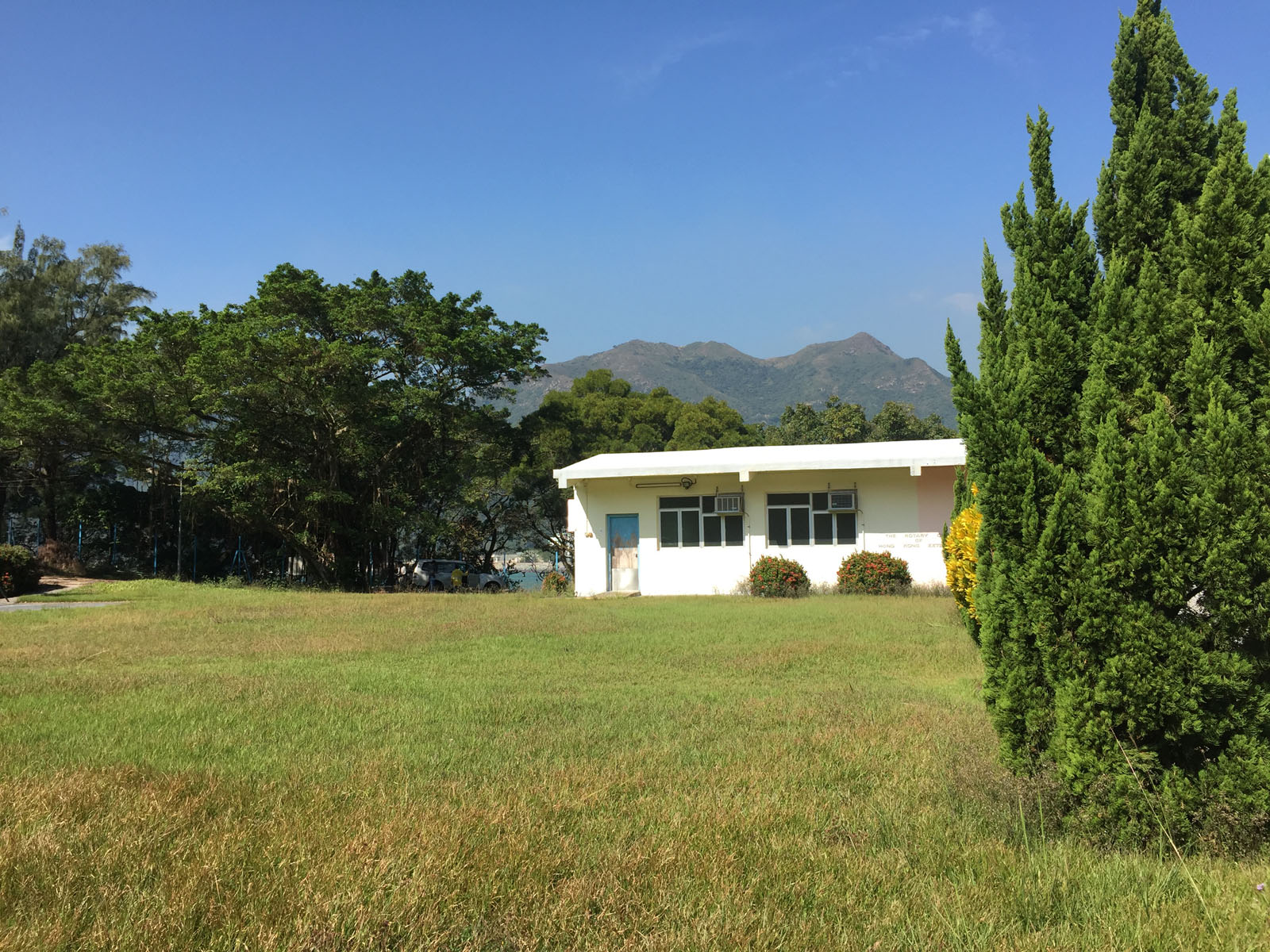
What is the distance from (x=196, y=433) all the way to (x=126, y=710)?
21387mm

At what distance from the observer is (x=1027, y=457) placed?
3795 mm

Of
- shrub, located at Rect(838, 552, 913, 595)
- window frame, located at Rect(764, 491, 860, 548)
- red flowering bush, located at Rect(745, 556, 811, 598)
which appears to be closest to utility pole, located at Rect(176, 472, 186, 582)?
red flowering bush, located at Rect(745, 556, 811, 598)

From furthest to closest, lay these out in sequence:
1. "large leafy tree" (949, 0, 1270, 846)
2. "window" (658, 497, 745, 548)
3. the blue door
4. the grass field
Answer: the blue door
"window" (658, 497, 745, 548)
"large leafy tree" (949, 0, 1270, 846)
the grass field

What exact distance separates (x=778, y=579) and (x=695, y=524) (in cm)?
285

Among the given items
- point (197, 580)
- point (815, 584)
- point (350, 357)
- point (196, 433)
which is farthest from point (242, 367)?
point (815, 584)

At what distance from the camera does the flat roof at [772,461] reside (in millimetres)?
20156

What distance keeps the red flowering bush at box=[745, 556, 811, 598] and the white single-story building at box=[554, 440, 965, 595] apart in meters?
0.72

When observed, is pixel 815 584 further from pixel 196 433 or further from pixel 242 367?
pixel 196 433

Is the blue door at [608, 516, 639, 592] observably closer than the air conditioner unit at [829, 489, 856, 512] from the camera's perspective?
No

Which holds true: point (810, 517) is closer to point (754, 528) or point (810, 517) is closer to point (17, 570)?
point (754, 528)

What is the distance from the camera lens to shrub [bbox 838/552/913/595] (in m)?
20.1

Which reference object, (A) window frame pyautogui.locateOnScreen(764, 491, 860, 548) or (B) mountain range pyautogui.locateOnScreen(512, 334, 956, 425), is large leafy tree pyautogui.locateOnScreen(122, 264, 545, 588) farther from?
(B) mountain range pyautogui.locateOnScreen(512, 334, 956, 425)

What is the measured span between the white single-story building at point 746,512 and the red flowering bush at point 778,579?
28.2 inches

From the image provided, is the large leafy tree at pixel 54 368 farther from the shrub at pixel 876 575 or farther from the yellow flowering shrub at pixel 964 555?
the yellow flowering shrub at pixel 964 555
